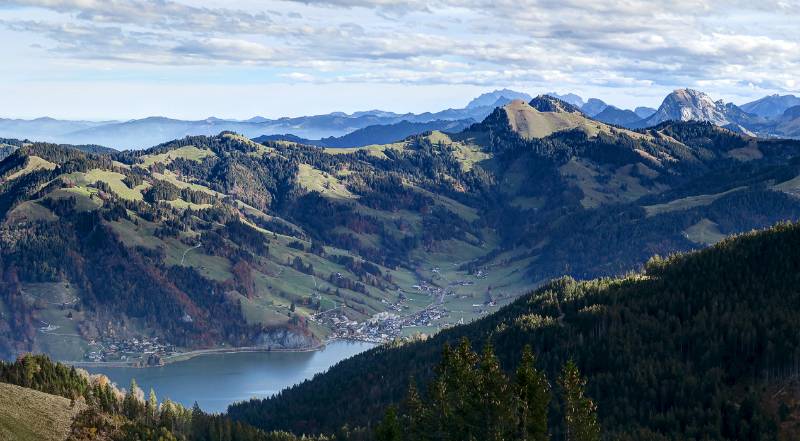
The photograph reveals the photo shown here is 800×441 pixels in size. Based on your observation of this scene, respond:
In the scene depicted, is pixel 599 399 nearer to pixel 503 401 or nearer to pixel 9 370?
pixel 503 401

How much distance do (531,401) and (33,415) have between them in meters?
79.7

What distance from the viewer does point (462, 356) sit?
404 ft

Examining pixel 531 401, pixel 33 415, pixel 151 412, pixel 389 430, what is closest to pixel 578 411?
pixel 531 401

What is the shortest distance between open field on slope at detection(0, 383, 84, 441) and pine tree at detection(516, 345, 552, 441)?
70.6 meters

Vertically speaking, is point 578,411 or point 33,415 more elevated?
point 578,411

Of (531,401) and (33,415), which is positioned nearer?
(531,401)

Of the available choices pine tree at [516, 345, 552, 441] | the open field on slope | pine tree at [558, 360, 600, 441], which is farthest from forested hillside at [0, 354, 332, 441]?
pine tree at [558, 360, 600, 441]

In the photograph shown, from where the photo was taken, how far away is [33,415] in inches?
5940

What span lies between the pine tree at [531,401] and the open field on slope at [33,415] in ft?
232

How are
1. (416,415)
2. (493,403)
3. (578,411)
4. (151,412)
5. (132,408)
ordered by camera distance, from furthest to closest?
(151,412) < (132,408) < (416,415) < (493,403) < (578,411)

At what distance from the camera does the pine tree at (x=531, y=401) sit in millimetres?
111812

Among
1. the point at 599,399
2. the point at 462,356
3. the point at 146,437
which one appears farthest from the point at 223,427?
the point at 462,356

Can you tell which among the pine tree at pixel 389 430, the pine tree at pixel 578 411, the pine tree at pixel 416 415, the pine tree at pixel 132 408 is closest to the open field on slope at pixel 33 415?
the pine tree at pixel 132 408

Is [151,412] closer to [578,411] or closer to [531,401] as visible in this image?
[531,401]
